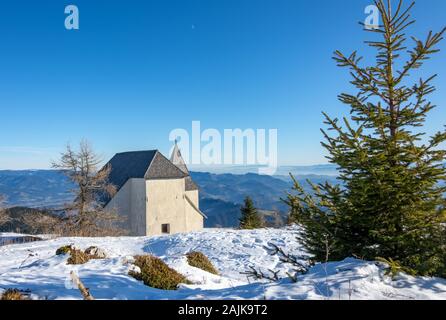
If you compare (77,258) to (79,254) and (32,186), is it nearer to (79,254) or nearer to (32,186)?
(79,254)

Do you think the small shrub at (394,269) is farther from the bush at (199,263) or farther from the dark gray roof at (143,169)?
the dark gray roof at (143,169)

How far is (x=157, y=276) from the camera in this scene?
7.19 meters

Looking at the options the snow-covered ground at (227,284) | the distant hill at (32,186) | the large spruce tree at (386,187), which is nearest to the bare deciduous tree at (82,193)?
the snow-covered ground at (227,284)

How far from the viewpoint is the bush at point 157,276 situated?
22.6ft

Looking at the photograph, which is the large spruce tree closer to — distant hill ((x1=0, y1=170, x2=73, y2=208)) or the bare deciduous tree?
the bare deciduous tree

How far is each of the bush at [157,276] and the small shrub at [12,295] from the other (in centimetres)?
276

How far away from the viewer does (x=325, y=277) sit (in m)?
4.88

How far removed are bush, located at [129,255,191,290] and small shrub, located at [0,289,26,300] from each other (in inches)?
109

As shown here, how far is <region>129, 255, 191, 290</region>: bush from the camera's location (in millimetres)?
6886

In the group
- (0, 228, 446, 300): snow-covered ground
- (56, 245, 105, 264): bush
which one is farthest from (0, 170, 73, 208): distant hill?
(0, 228, 446, 300): snow-covered ground

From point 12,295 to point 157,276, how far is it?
3.22 metres

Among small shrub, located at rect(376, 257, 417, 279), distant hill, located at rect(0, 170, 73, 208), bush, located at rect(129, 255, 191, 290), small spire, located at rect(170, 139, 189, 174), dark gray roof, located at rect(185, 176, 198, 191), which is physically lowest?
distant hill, located at rect(0, 170, 73, 208)
